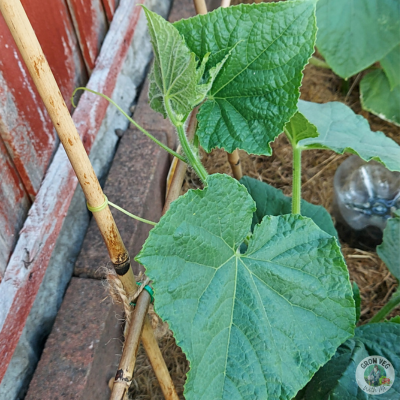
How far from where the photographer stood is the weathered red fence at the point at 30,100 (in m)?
1.05

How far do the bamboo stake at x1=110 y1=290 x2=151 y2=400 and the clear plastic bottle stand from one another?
1.12m

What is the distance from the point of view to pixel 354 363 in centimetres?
96

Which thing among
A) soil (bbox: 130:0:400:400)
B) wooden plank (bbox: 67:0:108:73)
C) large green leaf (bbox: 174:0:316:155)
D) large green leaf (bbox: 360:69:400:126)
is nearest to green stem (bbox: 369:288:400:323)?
soil (bbox: 130:0:400:400)

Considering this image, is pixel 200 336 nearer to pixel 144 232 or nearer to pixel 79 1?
pixel 144 232

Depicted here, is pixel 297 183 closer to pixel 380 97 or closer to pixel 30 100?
pixel 30 100

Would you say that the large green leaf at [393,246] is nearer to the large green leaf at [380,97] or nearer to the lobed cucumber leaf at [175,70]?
the lobed cucumber leaf at [175,70]

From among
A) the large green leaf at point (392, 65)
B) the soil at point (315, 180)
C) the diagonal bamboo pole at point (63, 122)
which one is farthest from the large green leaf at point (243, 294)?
the large green leaf at point (392, 65)

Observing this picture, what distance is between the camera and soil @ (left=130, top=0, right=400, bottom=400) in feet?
4.76

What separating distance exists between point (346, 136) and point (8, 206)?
82cm

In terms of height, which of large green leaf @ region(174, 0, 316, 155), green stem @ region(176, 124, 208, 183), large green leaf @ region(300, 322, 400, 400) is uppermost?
large green leaf @ region(174, 0, 316, 155)

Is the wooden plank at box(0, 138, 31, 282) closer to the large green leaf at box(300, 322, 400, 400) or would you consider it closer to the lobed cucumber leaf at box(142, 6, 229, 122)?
the lobed cucumber leaf at box(142, 6, 229, 122)

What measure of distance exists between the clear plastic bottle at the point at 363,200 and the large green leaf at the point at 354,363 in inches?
29.7

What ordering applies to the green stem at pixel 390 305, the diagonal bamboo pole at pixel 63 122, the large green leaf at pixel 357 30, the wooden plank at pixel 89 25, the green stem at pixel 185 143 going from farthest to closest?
the large green leaf at pixel 357 30
the wooden plank at pixel 89 25
the green stem at pixel 390 305
the green stem at pixel 185 143
the diagonal bamboo pole at pixel 63 122

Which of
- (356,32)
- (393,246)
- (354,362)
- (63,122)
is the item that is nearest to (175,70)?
(63,122)
